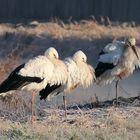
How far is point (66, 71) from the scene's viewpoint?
13.7 m

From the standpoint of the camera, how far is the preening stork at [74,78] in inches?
544

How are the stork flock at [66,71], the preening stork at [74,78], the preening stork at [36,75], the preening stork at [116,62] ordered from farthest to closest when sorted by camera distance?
the preening stork at [116,62]
the preening stork at [74,78]
the stork flock at [66,71]
the preening stork at [36,75]

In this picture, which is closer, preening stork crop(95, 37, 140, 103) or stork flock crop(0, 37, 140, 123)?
stork flock crop(0, 37, 140, 123)

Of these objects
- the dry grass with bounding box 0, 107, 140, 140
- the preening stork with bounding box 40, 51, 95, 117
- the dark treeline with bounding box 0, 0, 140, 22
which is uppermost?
the dark treeline with bounding box 0, 0, 140, 22

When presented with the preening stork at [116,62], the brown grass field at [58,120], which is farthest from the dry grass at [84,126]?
the preening stork at [116,62]

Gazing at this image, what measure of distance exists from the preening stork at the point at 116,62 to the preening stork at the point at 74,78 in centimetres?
141

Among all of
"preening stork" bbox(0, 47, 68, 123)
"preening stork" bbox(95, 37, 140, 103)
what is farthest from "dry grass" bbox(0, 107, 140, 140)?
"preening stork" bbox(95, 37, 140, 103)

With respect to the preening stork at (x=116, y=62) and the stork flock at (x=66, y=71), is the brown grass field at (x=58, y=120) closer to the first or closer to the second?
the stork flock at (x=66, y=71)

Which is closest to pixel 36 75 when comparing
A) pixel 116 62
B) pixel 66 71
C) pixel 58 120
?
pixel 66 71

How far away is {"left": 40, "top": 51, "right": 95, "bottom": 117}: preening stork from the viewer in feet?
45.3

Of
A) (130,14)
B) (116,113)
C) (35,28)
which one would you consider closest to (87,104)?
(116,113)

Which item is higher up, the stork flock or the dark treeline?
the dark treeline

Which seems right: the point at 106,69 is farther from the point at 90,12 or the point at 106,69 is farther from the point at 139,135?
the point at 90,12

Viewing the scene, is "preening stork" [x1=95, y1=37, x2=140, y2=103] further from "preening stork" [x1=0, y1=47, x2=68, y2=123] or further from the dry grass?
"preening stork" [x1=0, y1=47, x2=68, y2=123]
